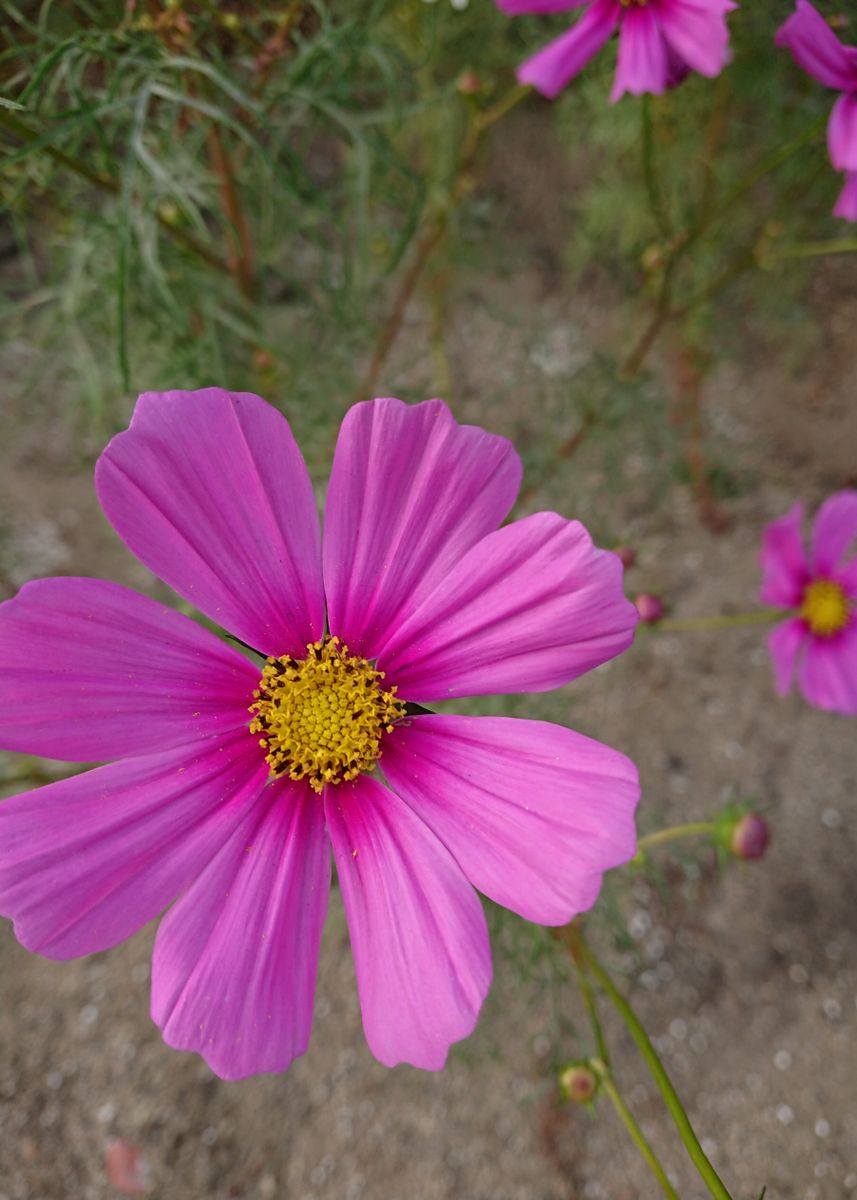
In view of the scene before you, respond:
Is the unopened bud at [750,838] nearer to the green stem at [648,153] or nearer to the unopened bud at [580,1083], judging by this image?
the unopened bud at [580,1083]

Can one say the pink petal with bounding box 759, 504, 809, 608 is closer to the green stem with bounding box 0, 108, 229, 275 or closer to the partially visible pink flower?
the partially visible pink flower

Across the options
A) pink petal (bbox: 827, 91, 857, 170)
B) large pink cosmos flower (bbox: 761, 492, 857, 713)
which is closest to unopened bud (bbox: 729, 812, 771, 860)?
large pink cosmos flower (bbox: 761, 492, 857, 713)

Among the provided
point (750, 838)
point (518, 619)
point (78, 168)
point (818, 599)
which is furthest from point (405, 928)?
point (818, 599)

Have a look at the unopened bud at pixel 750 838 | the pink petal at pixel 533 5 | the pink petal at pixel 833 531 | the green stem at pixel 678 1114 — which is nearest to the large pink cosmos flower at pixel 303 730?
the green stem at pixel 678 1114

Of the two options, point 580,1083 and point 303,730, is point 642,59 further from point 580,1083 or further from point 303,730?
point 580,1083

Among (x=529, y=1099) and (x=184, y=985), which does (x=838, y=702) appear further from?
(x=184, y=985)

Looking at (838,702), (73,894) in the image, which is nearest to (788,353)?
(838,702)
